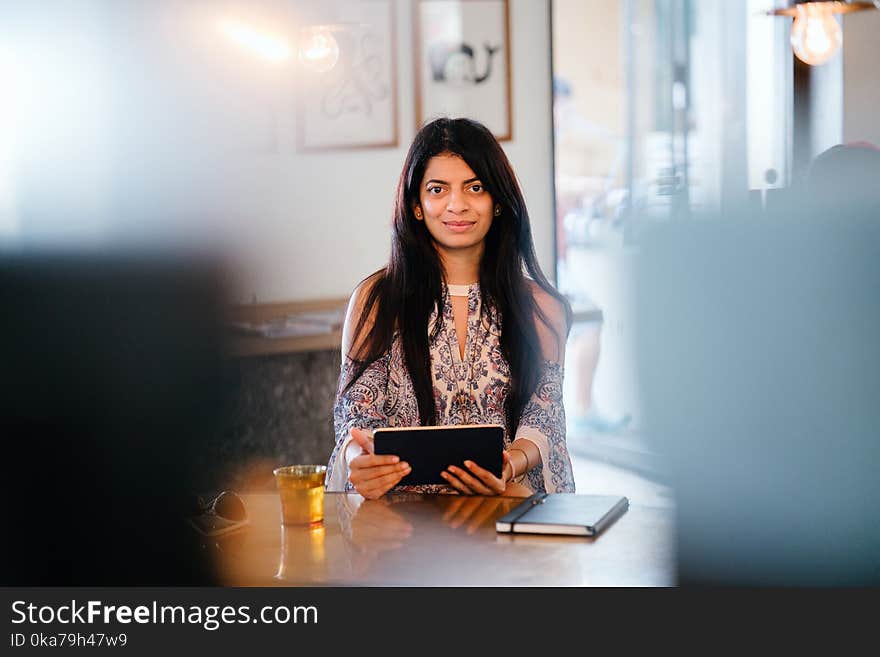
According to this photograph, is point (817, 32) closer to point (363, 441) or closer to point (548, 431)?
point (548, 431)

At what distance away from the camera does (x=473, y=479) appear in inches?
43.8

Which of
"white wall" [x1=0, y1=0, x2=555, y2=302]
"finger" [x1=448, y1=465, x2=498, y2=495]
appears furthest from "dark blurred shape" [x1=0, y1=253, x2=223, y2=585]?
"white wall" [x1=0, y1=0, x2=555, y2=302]

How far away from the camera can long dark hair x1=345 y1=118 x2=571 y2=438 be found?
1452 millimetres

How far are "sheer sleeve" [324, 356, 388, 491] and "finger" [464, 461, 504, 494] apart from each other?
29 centimetres

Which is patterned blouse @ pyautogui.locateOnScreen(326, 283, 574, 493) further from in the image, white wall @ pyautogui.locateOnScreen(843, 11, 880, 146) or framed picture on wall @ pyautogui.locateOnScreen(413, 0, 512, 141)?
white wall @ pyautogui.locateOnScreen(843, 11, 880, 146)

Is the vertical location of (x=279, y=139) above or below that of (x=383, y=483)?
above

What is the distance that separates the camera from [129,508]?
0.49 meters

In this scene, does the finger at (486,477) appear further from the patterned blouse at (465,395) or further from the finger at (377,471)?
the patterned blouse at (465,395)

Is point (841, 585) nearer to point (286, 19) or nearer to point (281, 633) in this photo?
point (281, 633)

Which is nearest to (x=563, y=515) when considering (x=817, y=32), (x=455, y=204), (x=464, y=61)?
(x=455, y=204)

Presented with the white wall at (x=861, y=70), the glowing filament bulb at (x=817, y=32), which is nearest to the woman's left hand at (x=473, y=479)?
the glowing filament bulb at (x=817, y=32)

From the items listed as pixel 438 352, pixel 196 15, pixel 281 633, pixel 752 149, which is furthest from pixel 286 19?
pixel 281 633

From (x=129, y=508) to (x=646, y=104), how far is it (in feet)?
11.8

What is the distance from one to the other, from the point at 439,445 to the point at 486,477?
2.6 inches
